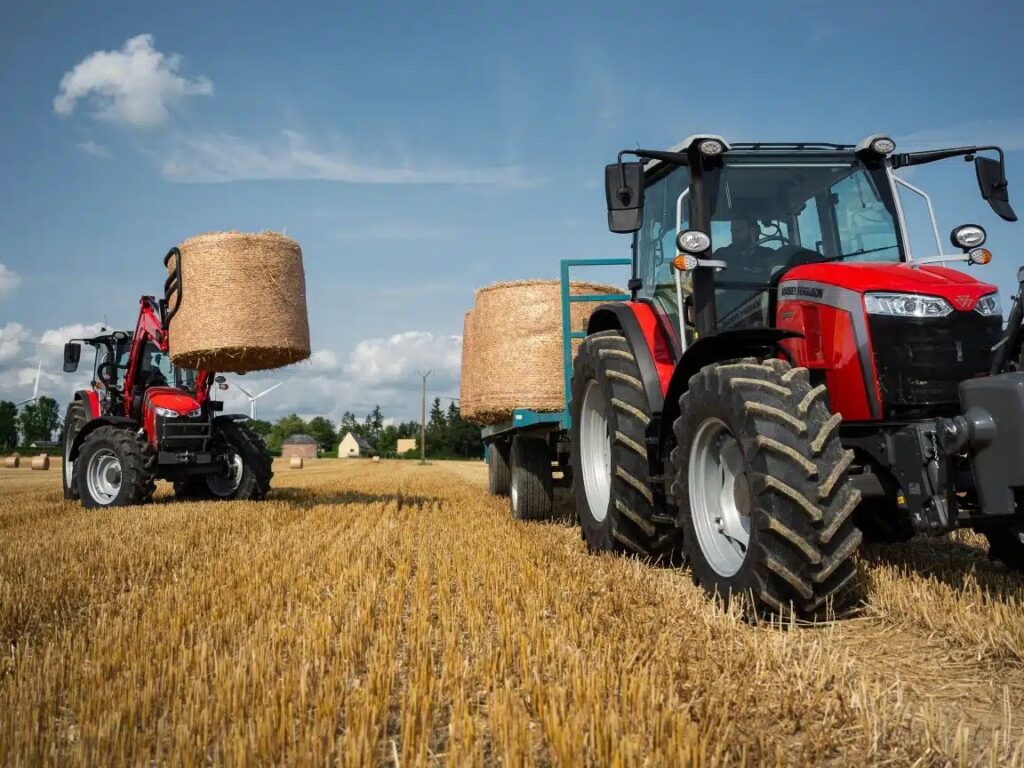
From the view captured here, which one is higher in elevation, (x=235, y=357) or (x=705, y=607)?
(x=235, y=357)

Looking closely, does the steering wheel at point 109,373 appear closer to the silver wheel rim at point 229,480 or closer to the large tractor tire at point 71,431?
the large tractor tire at point 71,431

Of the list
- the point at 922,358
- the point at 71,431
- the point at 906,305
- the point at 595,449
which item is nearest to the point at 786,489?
the point at 922,358

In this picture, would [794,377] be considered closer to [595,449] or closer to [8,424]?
[595,449]

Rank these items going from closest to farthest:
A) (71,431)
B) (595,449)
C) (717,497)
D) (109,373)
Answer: (717,497), (595,449), (109,373), (71,431)

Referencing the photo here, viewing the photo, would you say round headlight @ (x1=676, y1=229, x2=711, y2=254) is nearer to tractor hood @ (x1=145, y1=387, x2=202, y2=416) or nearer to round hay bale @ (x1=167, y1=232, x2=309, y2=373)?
round hay bale @ (x1=167, y1=232, x2=309, y2=373)

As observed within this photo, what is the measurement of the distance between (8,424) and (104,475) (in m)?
94.7

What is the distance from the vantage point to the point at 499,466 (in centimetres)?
1108

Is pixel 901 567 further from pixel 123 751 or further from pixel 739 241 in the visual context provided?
pixel 123 751

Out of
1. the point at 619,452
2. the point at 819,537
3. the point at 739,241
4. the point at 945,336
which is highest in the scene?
the point at 739,241

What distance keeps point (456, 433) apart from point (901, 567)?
7515cm

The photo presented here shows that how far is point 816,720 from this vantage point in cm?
252

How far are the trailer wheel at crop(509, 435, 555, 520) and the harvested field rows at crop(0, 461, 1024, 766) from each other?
258 centimetres

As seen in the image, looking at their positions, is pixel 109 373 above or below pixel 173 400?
above

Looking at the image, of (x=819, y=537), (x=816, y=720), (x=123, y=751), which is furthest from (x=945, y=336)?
(x=123, y=751)
